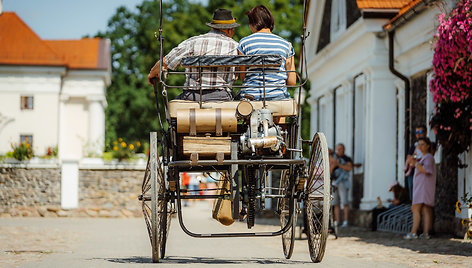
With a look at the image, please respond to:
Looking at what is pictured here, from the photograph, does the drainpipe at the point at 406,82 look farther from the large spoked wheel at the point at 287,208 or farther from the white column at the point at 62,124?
the white column at the point at 62,124

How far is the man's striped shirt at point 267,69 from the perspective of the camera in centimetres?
935

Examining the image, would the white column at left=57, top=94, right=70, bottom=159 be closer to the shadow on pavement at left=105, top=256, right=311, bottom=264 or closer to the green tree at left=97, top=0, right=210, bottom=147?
the green tree at left=97, top=0, right=210, bottom=147

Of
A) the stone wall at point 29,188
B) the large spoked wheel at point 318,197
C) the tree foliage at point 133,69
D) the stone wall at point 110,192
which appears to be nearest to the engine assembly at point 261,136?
the large spoked wheel at point 318,197

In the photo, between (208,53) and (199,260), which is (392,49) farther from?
(208,53)

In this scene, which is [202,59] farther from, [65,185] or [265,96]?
[65,185]

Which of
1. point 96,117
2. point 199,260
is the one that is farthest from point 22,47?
point 199,260

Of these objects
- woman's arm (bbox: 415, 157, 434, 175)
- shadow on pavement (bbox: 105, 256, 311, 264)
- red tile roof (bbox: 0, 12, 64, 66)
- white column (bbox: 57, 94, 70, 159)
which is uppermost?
red tile roof (bbox: 0, 12, 64, 66)

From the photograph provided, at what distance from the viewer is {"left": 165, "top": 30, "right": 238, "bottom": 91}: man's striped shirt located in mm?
9391

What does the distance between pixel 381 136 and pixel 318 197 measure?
13.3m

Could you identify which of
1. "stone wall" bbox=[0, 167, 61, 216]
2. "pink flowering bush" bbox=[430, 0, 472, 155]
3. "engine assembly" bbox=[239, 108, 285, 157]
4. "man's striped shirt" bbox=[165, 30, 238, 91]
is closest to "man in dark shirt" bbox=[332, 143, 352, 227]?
"pink flowering bush" bbox=[430, 0, 472, 155]

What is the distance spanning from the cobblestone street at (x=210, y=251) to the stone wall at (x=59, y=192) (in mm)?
9505

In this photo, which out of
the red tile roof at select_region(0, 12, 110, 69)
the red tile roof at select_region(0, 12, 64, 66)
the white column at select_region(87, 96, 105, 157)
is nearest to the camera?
the red tile roof at select_region(0, 12, 64, 66)

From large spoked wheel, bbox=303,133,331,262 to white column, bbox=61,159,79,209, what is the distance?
1905 cm

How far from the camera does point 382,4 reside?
22.2 meters
